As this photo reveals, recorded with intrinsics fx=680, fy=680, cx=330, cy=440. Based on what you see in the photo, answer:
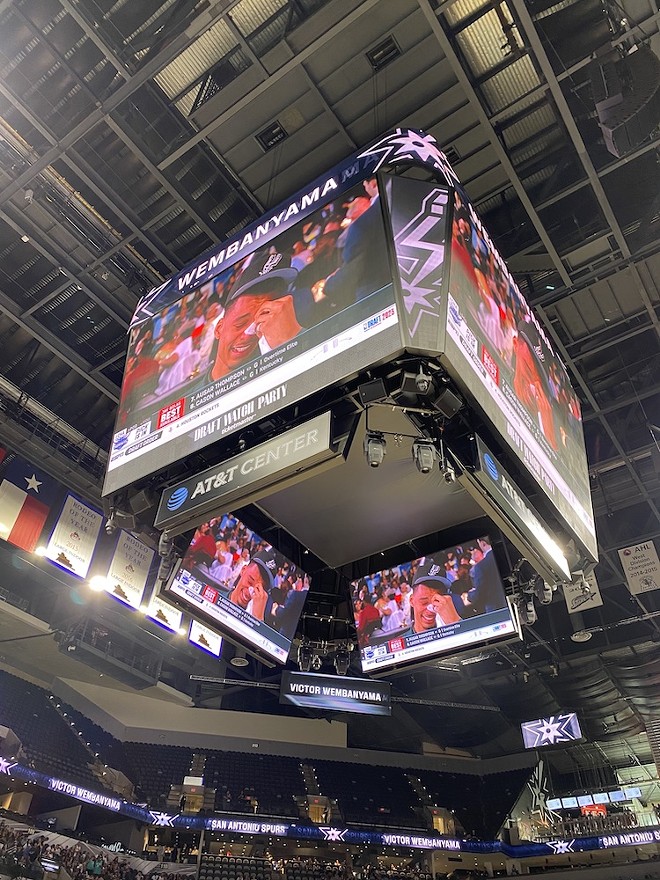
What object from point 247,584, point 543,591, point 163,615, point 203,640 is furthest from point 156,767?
point 543,591

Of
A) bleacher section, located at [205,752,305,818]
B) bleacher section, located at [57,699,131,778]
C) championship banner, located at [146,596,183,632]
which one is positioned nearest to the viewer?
championship banner, located at [146,596,183,632]

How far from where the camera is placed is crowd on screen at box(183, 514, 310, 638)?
6402mm

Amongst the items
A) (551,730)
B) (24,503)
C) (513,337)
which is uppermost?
(24,503)

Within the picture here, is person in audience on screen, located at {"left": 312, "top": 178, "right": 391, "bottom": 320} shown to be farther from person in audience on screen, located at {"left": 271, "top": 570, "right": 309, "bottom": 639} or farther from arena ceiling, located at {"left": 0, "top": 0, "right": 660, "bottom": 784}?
person in audience on screen, located at {"left": 271, "top": 570, "right": 309, "bottom": 639}

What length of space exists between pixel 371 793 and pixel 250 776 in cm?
405

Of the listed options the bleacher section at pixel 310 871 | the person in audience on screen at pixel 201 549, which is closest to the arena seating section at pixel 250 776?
the bleacher section at pixel 310 871

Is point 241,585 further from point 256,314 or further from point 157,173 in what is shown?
point 157,173

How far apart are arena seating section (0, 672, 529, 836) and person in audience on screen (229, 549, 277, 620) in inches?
452

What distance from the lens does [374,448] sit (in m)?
4.77

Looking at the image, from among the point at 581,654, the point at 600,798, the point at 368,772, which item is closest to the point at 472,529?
the point at 581,654

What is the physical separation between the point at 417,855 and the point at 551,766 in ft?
18.0

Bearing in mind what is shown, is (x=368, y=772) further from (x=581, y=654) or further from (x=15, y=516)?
(x=15, y=516)

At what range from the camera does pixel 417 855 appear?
65.0 feet

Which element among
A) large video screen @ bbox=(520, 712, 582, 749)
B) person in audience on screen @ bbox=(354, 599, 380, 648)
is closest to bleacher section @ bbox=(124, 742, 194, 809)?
large video screen @ bbox=(520, 712, 582, 749)
